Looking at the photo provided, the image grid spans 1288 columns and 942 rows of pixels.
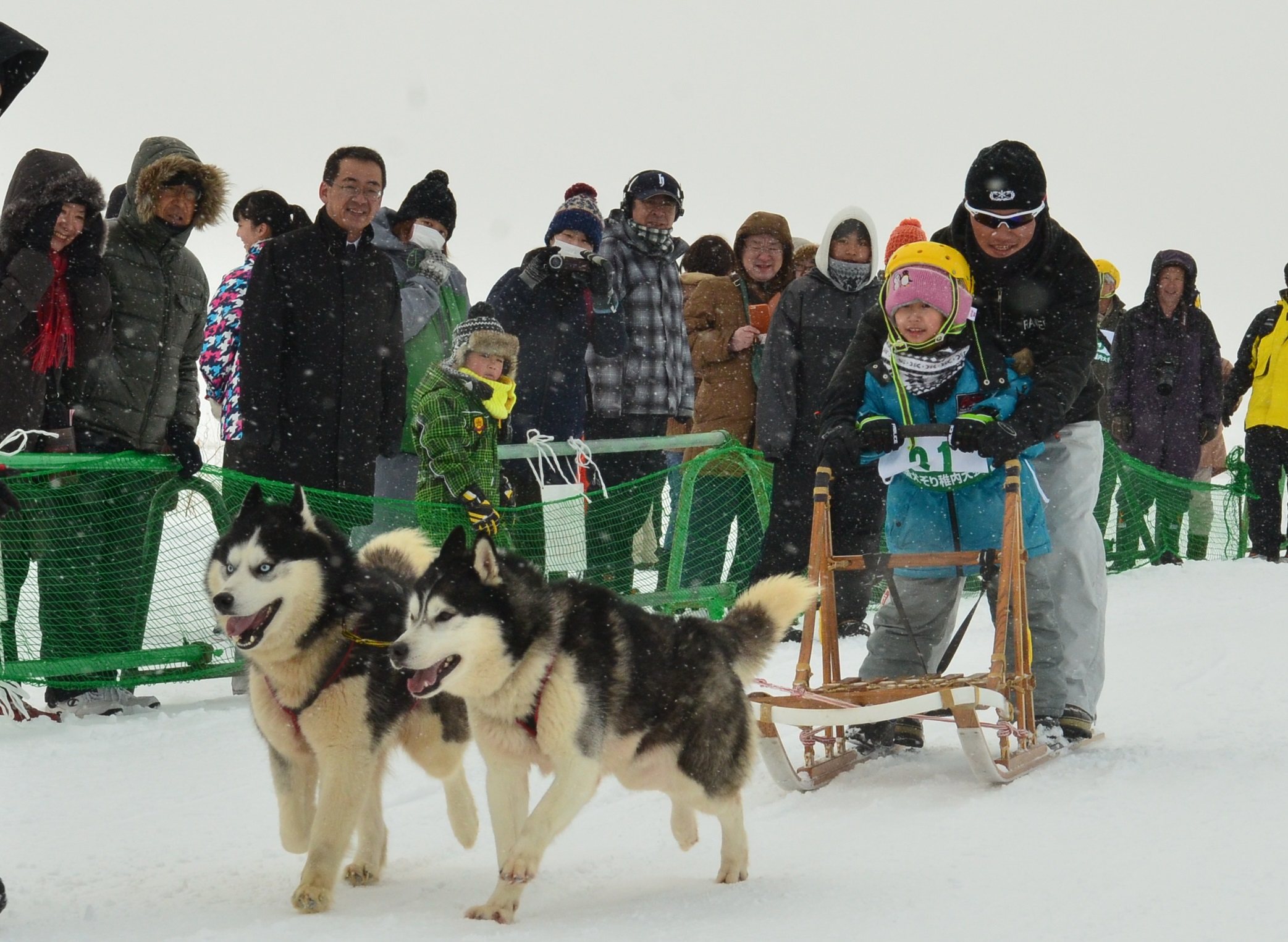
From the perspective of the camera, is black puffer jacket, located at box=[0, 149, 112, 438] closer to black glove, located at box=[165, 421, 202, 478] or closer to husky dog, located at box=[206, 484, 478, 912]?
black glove, located at box=[165, 421, 202, 478]

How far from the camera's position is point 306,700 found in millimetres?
3449

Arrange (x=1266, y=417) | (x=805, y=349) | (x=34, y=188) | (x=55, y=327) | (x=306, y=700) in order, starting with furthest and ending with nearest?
1. (x=1266, y=417)
2. (x=805, y=349)
3. (x=55, y=327)
4. (x=34, y=188)
5. (x=306, y=700)

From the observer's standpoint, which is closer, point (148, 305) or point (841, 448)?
point (841, 448)

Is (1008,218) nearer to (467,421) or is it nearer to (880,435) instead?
(880,435)

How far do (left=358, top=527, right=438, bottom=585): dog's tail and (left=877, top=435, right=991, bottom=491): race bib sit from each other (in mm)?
1540

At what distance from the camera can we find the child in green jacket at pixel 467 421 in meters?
5.90

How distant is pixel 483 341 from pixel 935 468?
219 centimetres

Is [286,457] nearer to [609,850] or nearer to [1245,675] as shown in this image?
[609,850]

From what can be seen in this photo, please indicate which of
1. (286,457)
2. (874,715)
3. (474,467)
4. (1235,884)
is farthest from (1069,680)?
(286,457)

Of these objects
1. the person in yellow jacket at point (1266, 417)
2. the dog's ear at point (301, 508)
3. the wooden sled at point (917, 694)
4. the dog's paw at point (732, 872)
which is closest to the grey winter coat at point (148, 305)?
the dog's ear at point (301, 508)

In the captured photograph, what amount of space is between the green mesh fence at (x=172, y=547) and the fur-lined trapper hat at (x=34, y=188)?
825mm

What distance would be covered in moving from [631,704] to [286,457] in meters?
2.83

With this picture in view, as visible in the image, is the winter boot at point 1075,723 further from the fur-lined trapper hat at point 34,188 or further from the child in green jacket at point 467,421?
the fur-lined trapper hat at point 34,188

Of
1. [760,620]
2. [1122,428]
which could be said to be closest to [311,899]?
[760,620]
